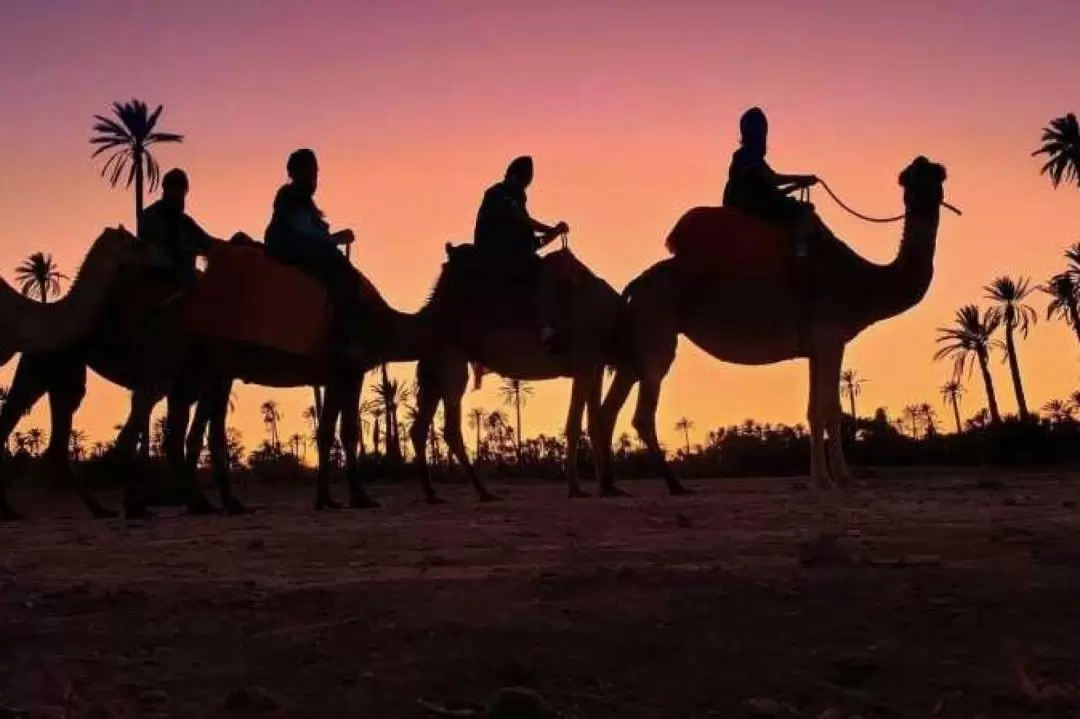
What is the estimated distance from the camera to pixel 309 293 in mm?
11484

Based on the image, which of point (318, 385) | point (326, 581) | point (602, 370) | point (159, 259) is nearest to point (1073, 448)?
point (602, 370)

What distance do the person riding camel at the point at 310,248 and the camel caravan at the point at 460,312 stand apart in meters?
0.02

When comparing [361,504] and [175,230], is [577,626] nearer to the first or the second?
[361,504]

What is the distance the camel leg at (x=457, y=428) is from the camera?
12.4 meters

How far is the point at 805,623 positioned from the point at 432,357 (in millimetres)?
8481

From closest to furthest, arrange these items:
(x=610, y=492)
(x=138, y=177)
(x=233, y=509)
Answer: (x=233, y=509) < (x=610, y=492) < (x=138, y=177)

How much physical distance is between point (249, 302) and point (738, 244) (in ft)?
14.1

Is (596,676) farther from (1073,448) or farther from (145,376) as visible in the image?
(1073,448)

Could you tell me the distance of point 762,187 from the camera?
11.9m

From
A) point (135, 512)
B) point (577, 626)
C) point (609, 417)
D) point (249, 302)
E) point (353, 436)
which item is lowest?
point (577, 626)

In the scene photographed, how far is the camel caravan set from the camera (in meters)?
11.1

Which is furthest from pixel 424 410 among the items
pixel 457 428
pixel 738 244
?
pixel 738 244

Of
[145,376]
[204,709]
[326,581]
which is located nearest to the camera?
[204,709]

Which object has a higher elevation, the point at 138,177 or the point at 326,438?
the point at 138,177
